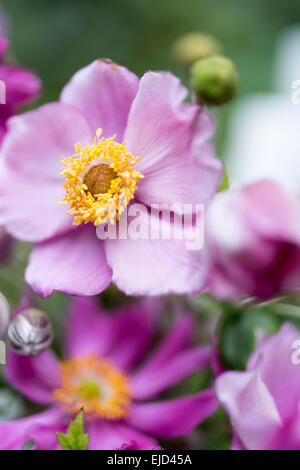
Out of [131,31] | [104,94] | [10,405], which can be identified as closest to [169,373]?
[10,405]

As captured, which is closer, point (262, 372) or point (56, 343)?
point (262, 372)

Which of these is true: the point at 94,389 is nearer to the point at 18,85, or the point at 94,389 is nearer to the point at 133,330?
the point at 133,330

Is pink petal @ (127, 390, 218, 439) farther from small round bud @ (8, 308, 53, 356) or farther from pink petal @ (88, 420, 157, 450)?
small round bud @ (8, 308, 53, 356)

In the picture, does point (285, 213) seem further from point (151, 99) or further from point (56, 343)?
point (56, 343)

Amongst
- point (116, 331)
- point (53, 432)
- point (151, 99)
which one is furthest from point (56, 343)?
point (151, 99)

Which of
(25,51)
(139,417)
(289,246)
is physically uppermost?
(25,51)

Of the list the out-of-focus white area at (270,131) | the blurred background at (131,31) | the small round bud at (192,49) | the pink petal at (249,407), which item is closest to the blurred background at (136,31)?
the blurred background at (131,31)

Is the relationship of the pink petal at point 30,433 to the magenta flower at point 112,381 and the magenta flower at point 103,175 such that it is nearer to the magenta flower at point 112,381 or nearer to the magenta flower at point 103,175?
the magenta flower at point 112,381
